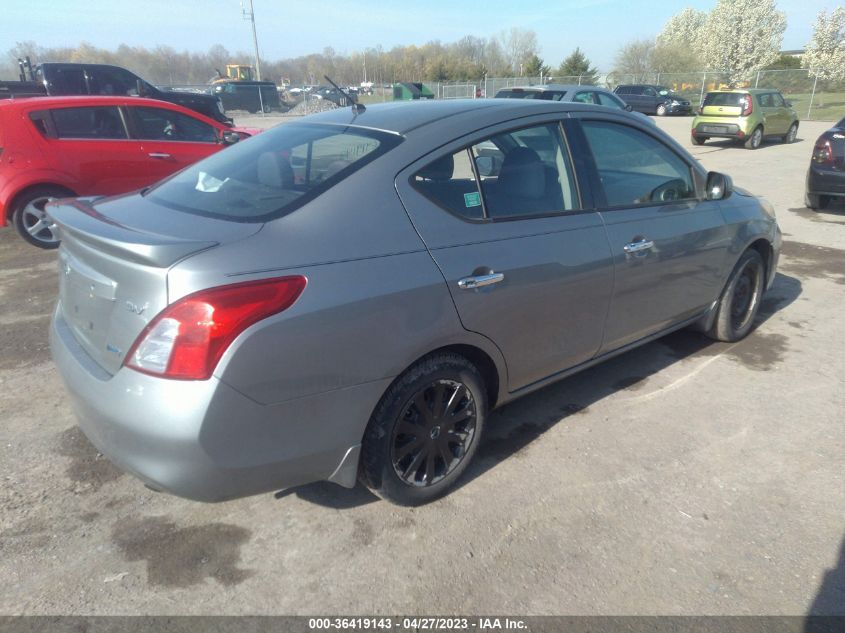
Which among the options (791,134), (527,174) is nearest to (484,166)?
(527,174)

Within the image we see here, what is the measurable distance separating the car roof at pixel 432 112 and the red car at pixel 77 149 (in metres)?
4.89

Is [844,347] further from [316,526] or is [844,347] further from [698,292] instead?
[316,526]

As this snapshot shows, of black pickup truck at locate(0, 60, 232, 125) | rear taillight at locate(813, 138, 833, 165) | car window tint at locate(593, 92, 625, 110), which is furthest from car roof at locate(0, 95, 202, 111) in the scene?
car window tint at locate(593, 92, 625, 110)

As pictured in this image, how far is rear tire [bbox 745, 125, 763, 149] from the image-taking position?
58.7ft

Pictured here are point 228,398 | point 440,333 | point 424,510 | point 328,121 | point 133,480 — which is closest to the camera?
point 228,398

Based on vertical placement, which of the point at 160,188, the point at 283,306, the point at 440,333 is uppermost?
the point at 160,188

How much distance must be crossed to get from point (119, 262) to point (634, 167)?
293 cm

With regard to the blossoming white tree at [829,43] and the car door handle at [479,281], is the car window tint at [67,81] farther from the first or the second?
the blossoming white tree at [829,43]

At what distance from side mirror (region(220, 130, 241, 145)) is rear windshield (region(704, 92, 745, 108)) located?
15383 mm

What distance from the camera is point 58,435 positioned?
3.31m

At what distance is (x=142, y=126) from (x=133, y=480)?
604cm

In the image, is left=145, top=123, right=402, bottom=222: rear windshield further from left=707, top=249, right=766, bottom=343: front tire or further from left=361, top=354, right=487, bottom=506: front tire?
left=707, top=249, right=766, bottom=343: front tire

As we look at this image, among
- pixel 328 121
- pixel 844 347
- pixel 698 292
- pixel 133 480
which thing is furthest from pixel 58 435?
pixel 844 347

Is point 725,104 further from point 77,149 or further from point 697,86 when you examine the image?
point 697,86
